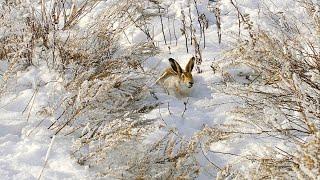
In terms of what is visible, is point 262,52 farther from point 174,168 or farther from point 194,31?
point 194,31

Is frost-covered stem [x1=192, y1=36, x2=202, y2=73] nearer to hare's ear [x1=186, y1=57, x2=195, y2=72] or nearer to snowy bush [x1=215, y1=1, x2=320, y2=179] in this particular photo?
hare's ear [x1=186, y1=57, x2=195, y2=72]

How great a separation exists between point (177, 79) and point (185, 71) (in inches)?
6.4

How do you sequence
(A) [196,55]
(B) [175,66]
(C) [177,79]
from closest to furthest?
1. (C) [177,79]
2. (B) [175,66]
3. (A) [196,55]

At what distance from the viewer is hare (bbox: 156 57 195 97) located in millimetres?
3994

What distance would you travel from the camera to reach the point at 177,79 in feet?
13.2

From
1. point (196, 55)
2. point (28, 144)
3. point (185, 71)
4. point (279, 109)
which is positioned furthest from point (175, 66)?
point (279, 109)

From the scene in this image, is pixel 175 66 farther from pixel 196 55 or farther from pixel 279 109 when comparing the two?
pixel 279 109

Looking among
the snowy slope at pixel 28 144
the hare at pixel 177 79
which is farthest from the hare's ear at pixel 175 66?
the snowy slope at pixel 28 144

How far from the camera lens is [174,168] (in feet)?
9.18

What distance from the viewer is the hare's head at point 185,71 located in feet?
13.2

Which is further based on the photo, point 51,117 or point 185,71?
point 185,71

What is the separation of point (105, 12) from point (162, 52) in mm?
588

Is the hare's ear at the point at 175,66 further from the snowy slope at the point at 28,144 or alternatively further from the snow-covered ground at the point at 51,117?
the snowy slope at the point at 28,144

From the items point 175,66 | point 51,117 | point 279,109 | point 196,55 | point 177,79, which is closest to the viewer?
point 279,109
